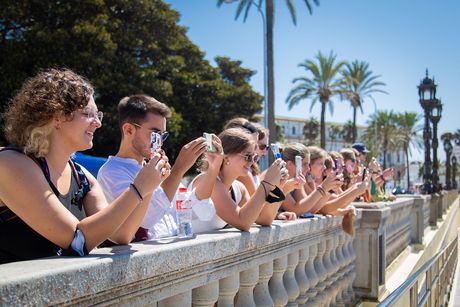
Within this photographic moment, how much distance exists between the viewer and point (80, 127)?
7.82ft

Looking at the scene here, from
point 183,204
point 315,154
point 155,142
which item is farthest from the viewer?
point 315,154

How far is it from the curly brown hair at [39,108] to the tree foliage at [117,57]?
16.1 meters

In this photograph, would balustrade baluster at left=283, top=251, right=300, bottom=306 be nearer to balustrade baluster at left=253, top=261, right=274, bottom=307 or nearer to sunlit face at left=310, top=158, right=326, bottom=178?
balustrade baluster at left=253, top=261, right=274, bottom=307

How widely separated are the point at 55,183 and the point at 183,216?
801 millimetres

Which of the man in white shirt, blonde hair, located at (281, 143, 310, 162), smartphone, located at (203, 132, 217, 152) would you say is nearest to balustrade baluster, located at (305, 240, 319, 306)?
blonde hair, located at (281, 143, 310, 162)

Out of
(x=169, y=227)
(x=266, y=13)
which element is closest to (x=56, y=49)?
(x=266, y=13)

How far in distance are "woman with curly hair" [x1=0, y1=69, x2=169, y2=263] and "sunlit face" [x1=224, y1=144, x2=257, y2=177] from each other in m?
1.30

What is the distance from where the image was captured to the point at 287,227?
3.38 metres

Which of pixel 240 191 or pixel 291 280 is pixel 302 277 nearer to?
pixel 291 280

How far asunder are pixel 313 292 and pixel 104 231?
8.07 ft

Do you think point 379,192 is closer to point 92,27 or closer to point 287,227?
point 287,227

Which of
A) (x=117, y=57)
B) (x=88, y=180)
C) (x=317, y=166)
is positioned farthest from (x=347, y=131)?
(x=88, y=180)

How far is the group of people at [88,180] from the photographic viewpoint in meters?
2.00

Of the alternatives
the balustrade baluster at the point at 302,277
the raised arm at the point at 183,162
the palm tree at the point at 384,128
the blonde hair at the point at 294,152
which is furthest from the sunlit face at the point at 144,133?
the palm tree at the point at 384,128
